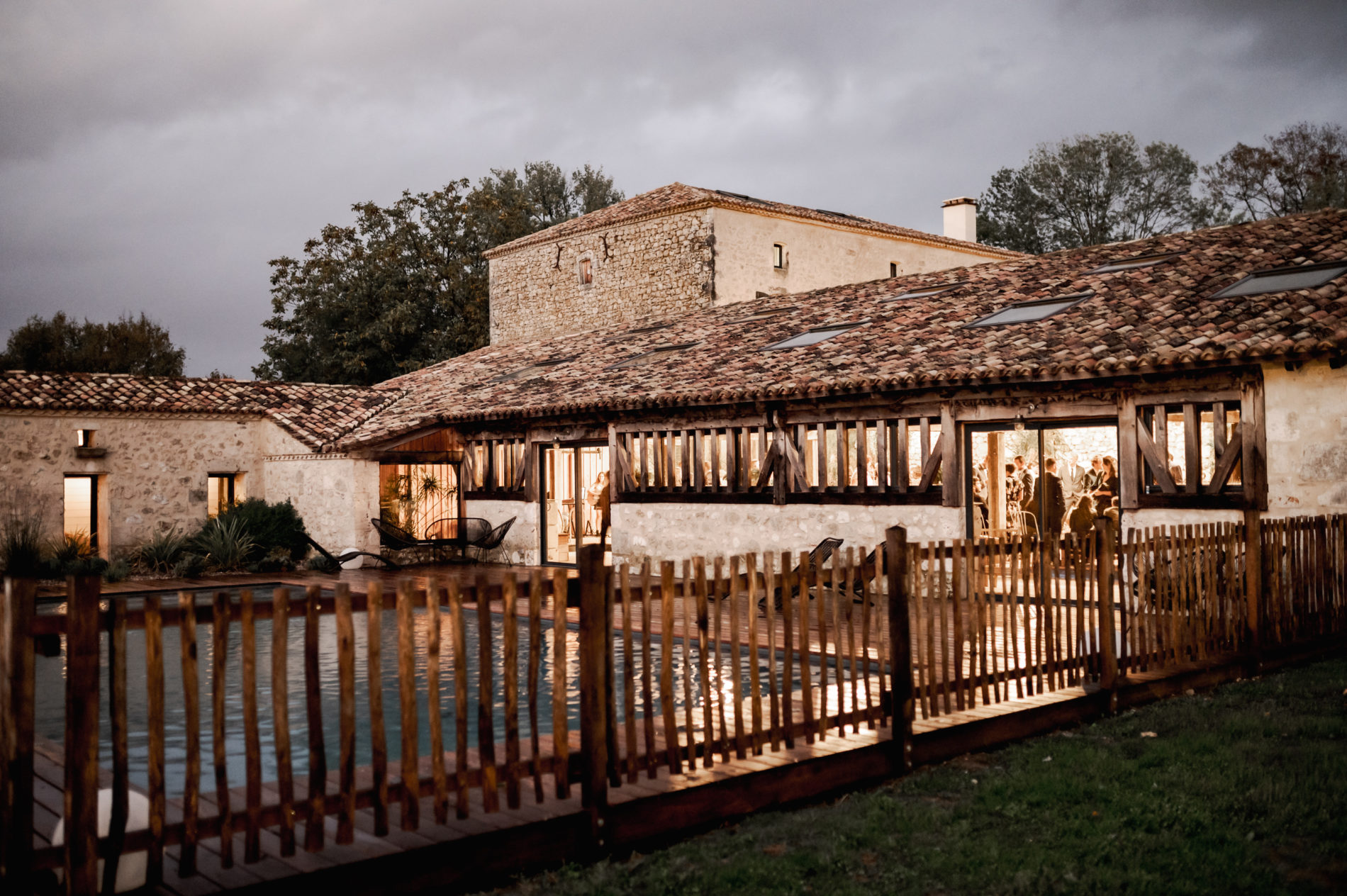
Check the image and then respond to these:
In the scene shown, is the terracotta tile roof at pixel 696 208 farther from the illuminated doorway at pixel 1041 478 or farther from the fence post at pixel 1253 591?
the fence post at pixel 1253 591

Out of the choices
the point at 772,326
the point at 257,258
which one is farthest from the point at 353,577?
the point at 257,258

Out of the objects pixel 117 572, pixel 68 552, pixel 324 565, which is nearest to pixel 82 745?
pixel 117 572

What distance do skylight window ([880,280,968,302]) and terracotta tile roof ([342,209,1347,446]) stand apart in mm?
155

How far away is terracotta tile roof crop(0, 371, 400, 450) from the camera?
1900 cm

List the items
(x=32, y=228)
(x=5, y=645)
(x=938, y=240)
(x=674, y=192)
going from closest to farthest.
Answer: (x=5, y=645)
(x=674, y=192)
(x=938, y=240)
(x=32, y=228)

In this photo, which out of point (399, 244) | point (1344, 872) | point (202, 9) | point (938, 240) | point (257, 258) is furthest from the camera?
point (257, 258)

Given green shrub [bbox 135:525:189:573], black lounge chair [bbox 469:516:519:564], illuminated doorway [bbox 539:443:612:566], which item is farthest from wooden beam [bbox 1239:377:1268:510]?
green shrub [bbox 135:525:189:573]

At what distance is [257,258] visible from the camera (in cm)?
6656

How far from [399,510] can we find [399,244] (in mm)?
19951

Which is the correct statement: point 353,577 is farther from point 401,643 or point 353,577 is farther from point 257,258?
point 257,258

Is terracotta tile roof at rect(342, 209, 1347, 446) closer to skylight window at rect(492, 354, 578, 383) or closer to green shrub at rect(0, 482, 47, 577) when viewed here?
skylight window at rect(492, 354, 578, 383)

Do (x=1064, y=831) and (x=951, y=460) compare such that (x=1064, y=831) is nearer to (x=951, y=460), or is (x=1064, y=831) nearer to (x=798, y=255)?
(x=951, y=460)

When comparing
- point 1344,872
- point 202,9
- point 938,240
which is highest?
point 202,9

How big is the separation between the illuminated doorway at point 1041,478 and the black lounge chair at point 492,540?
8003mm
